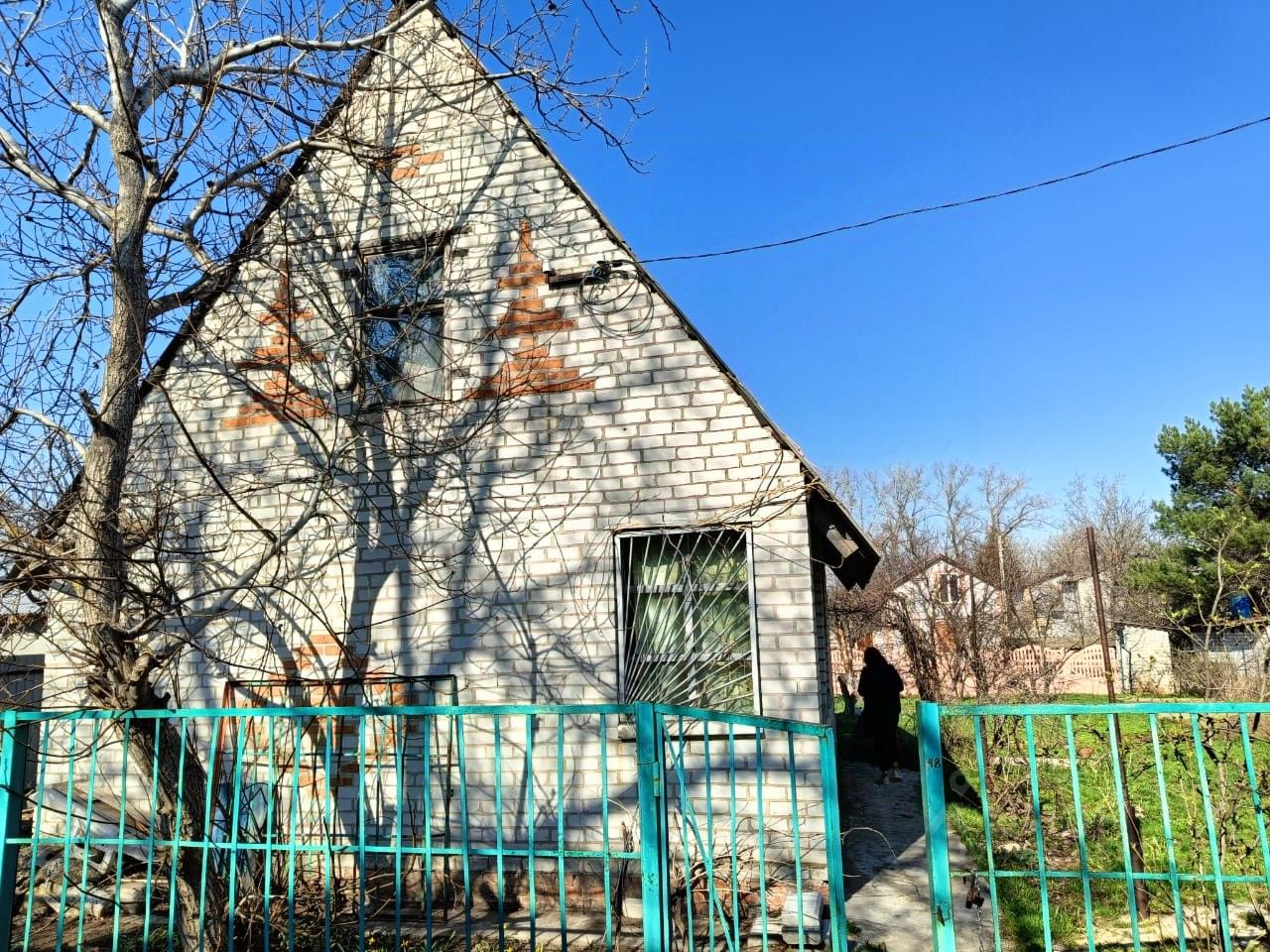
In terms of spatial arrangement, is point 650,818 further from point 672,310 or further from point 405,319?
point 405,319

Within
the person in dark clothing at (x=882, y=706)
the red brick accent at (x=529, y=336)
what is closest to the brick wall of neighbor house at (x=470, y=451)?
the red brick accent at (x=529, y=336)

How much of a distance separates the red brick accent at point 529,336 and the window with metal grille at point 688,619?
1.36 m

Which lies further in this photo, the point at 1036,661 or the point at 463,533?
the point at 1036,661

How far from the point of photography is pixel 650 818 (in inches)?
138

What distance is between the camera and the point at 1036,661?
1105 centimetres

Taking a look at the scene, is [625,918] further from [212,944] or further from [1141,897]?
[1141,897]

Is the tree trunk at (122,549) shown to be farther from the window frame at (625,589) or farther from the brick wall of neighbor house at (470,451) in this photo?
the window frame at (625,589)

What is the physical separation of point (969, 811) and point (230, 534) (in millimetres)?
7330

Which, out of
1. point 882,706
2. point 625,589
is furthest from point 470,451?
point 882,706


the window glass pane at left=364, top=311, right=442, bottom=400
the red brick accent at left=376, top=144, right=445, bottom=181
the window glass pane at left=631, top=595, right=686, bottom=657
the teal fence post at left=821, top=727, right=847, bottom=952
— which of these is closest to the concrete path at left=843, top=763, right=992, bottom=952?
the teal fence post at left=821, top=727, right=847, bottom=952

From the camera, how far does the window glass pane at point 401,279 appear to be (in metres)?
7.29

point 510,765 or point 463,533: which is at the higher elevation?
point 463,533

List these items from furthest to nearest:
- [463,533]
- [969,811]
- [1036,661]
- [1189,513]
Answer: [1189,513], [1036,661], [969,811], [463,533]

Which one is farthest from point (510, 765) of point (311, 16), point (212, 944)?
point (311, 16)
